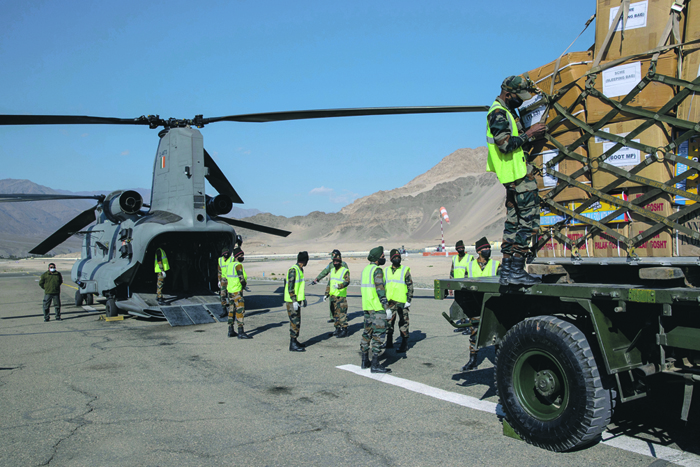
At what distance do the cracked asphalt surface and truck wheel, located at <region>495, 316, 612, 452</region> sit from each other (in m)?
0.21

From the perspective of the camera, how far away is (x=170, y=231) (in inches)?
497

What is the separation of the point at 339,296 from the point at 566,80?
6697mm

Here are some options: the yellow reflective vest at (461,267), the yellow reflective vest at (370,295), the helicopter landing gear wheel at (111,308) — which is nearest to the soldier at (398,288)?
the yellow reflective vest at (370,295)

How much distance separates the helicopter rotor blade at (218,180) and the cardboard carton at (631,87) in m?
11.3

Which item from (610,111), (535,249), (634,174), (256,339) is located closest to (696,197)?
(634,174)

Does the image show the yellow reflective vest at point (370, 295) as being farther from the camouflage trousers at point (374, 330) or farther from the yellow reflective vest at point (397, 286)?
the yellow reflective vest at point (397, 286)

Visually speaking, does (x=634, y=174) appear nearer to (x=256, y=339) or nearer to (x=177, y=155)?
(x=256, y=339)

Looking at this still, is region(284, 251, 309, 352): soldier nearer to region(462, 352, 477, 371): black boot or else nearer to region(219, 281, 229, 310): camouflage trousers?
region(219, 281, 229, 310): camouflage trousers

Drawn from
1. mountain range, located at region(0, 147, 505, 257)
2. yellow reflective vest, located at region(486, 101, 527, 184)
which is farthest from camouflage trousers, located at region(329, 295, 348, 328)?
mountain range, located at region(0, 147, 505, 257)

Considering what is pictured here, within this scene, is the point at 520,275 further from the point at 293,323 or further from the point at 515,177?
the point at 293,323

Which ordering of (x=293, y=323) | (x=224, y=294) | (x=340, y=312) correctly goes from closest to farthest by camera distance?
(x=293, y=323) < (x=340, y=312) < (x=224, y=294)

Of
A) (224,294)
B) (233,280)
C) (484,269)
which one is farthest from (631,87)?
(224,294)

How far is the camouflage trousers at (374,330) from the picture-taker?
7.25 m

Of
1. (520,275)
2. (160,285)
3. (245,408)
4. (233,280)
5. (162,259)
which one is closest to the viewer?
(520,275)
